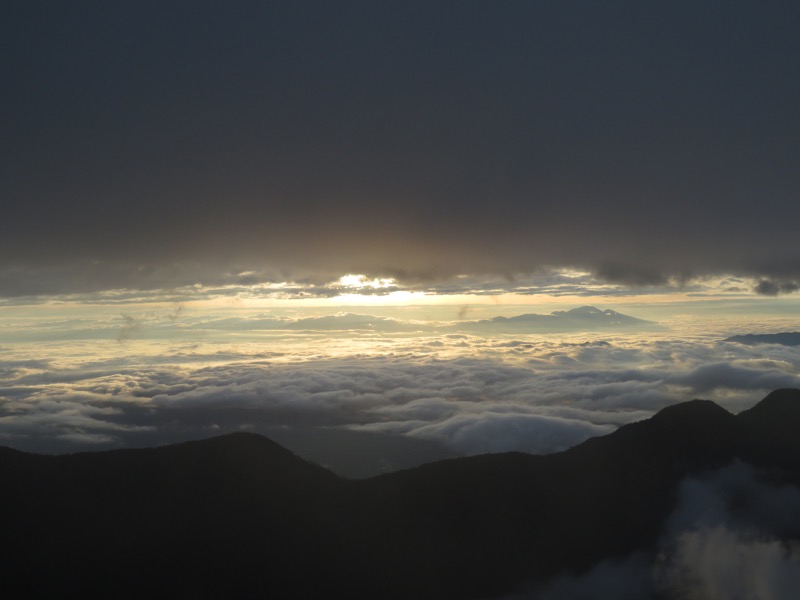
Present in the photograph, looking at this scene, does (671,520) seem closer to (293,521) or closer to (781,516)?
(781,516)

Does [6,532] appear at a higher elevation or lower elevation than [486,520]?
higher

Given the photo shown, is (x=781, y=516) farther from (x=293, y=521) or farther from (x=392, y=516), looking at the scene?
(x=293, y=521)

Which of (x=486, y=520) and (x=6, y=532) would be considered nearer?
(x=6, y=532)

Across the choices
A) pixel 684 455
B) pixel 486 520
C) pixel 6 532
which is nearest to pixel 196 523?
pixel 6 532

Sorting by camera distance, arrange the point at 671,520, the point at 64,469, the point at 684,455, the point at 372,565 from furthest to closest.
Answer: the point at 684,455 < the point at 671,520 < the point at 64,469 < the point at 372,565

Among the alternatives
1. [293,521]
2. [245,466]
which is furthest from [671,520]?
[245,466]

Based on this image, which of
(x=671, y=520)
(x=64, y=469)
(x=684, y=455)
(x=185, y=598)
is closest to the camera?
(x=185, y=598)

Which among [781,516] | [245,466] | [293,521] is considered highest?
[245,466]
